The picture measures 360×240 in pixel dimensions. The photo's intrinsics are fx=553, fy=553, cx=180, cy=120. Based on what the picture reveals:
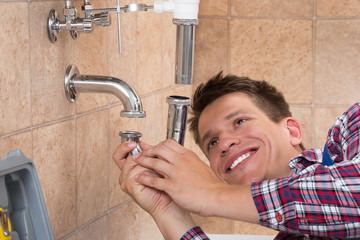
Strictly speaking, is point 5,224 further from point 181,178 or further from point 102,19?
point 102,19

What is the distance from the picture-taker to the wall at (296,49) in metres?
1.87

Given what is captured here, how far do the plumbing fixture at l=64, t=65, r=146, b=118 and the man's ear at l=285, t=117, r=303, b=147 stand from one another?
1.55 feet

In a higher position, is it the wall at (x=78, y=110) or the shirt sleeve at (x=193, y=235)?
the wall at (x=78, y=110)

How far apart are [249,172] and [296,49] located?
78 cm

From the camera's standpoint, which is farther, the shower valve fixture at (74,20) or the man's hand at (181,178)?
A: the shower valve fixture at (74,20)

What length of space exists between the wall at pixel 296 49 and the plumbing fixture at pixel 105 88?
947 millimetres

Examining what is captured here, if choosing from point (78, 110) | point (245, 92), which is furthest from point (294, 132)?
point (78, 110)

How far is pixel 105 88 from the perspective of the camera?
3.33 ft

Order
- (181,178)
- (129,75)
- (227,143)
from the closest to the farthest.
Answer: (181,178) < (227,143) < (129,75)

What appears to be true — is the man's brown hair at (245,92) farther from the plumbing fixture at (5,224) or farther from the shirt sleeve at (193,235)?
the plumbing fixture at (5,224)

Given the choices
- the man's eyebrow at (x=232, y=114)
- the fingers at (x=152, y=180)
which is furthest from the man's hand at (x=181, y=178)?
the man's eyebrow at (x=232, y=114)

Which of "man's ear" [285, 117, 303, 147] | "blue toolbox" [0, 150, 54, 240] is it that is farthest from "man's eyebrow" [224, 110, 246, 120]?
"blue toolbox" [0, 150, 54, 240]

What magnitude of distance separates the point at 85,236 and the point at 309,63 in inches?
41.5

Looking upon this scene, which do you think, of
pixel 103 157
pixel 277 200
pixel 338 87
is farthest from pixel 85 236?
pixel 338 87
